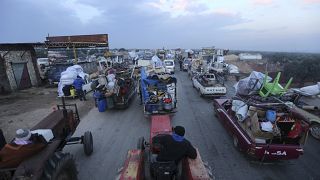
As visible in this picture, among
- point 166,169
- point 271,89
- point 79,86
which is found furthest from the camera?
point 79,86

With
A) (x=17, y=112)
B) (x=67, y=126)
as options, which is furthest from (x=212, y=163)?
(x=17, y=112)

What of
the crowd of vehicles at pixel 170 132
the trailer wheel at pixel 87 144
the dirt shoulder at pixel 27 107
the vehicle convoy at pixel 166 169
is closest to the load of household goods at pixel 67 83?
the dirt shoulder at pixel 27 107

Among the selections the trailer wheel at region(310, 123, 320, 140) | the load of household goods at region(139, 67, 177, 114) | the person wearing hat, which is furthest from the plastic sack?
the person wearing hat

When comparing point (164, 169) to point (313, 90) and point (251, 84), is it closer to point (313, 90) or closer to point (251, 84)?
point (251, 84)

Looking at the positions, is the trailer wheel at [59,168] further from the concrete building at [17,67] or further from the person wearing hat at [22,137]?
the concrete building at [17,67]

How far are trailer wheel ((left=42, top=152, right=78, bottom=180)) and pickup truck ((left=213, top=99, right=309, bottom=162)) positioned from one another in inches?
192

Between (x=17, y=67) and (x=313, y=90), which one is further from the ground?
(x=17, y=67)

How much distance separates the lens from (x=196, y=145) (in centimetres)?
802

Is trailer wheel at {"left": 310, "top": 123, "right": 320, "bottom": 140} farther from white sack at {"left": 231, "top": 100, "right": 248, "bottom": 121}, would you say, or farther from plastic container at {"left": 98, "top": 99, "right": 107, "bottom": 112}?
plastic container at {"left": 98, "top": 99, "right": 107, "bottom": 112}

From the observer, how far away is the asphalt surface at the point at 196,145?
20.8 feet

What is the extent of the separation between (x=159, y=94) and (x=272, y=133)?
19.2ft

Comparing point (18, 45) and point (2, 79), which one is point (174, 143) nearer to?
point (2, 79)

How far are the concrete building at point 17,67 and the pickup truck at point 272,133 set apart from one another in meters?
17.9

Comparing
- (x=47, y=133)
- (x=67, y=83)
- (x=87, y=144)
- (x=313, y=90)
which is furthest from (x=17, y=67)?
(x=313, y=90)
